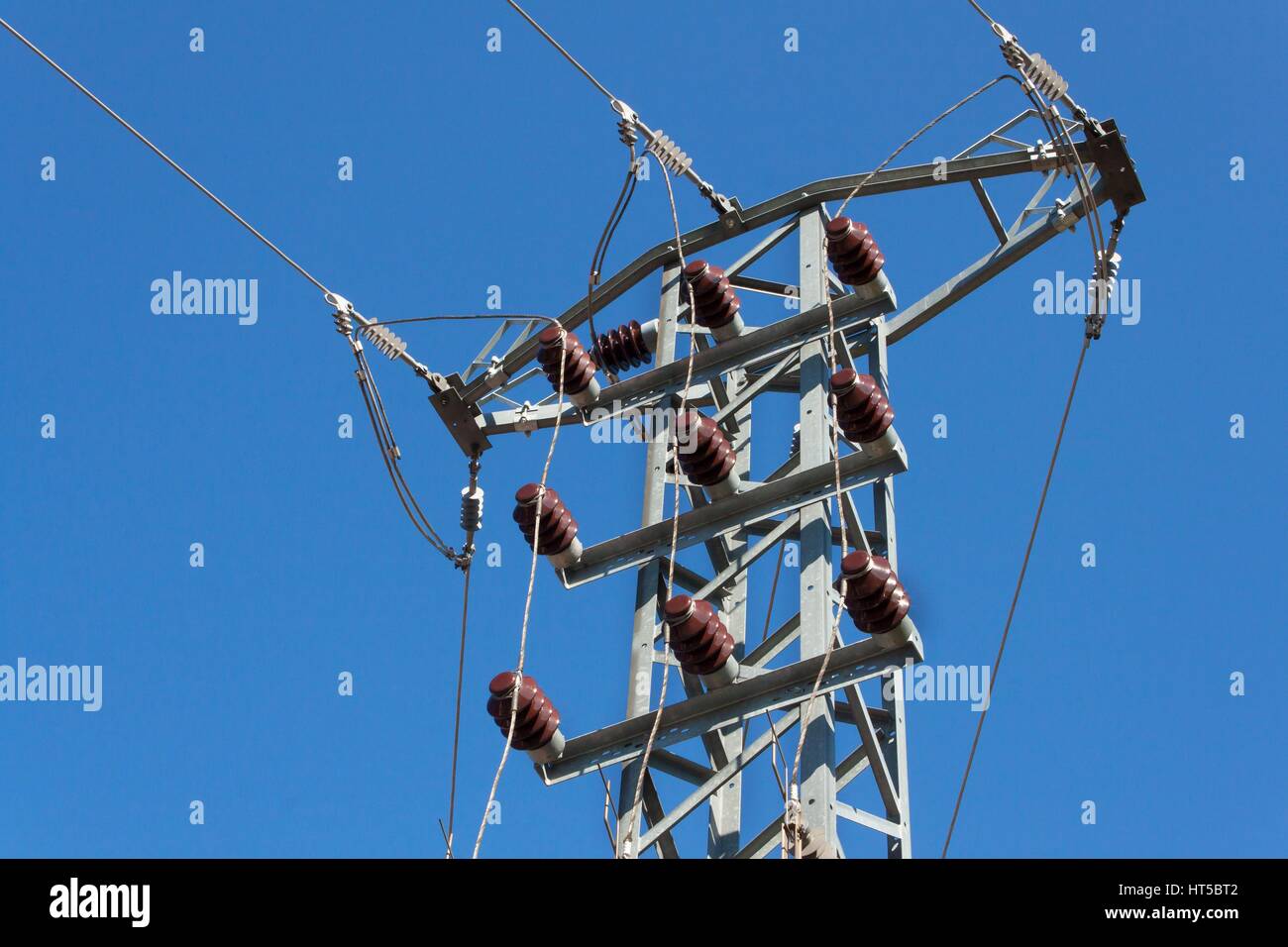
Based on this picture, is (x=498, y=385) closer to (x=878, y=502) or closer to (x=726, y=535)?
(x=726, y=535)

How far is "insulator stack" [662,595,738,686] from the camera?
28.3 feet

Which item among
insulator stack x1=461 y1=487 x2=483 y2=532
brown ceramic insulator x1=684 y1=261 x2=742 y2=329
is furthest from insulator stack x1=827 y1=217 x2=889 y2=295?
insulator stack x1=461 y1=487 x2=483 y2=532

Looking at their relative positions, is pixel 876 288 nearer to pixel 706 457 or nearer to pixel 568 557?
pixel 706 457

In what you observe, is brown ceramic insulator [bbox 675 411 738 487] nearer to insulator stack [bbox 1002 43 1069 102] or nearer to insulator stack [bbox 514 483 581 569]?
insulator stack [bbox 514 483 581 569]

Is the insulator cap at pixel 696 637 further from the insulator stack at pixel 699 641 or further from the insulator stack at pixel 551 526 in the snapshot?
the insulator stack at pixel 551 526

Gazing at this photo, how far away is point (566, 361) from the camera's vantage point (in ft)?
34.6

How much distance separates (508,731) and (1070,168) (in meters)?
4.92

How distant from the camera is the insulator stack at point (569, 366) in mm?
10485

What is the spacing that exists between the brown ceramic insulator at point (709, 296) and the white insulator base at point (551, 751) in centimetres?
279

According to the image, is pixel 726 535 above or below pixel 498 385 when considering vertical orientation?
below

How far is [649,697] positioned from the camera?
9.12 m

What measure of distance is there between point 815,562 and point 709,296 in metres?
2.07

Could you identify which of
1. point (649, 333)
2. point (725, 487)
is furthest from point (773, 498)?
point (649, 333)
